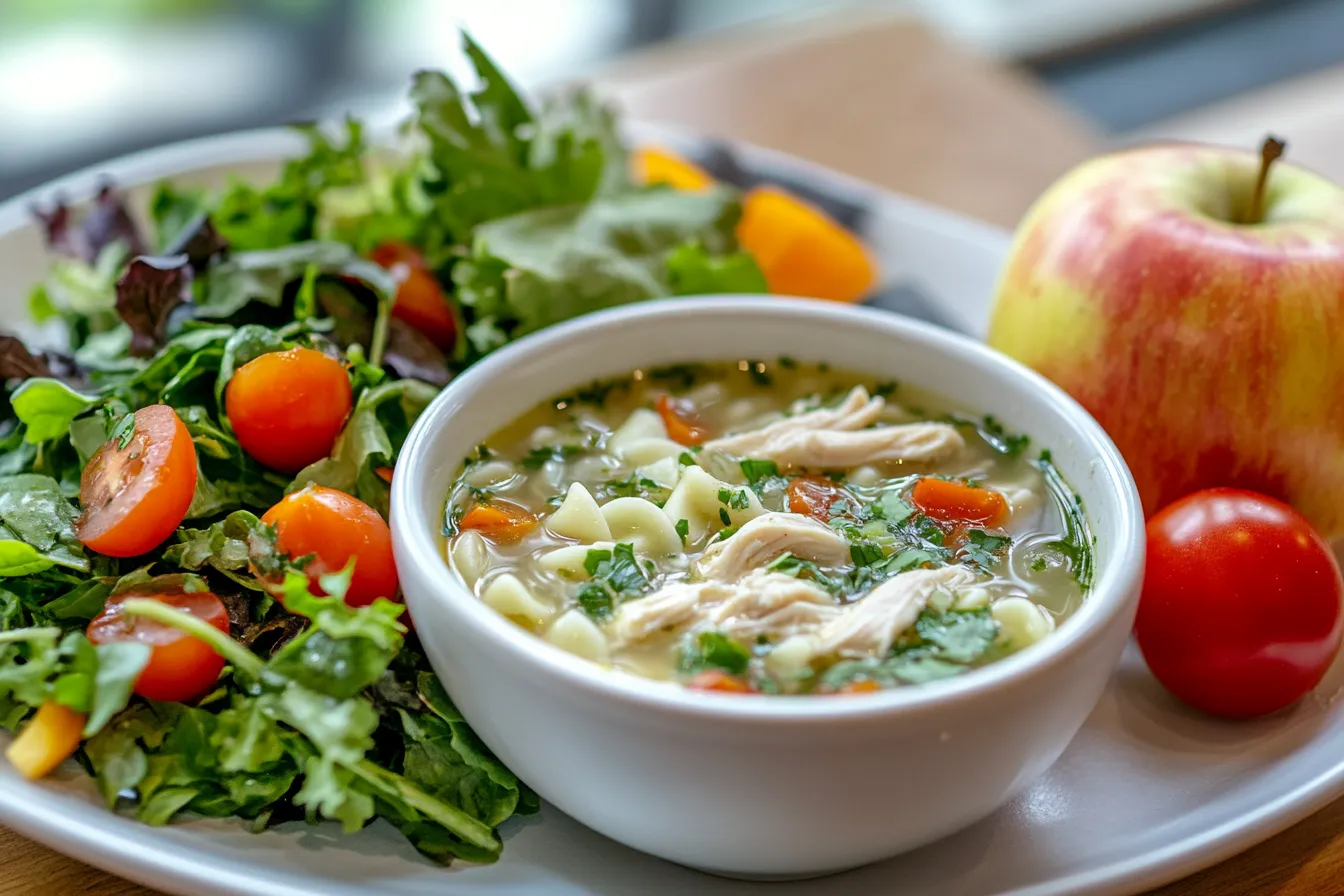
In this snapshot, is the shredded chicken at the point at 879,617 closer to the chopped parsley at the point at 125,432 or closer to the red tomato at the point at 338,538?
the red tomato at the point at 338,538

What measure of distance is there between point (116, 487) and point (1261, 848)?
70.4 inches

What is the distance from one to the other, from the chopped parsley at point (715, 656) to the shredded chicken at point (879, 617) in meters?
0.09

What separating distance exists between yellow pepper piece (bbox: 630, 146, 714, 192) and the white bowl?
1553 mm

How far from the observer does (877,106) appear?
4355 millimetres

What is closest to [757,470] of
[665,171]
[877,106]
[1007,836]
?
[1007,836]

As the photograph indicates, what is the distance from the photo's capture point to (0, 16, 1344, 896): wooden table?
4.01 meters

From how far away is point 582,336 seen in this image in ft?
8.22

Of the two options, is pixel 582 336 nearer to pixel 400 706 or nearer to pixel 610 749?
pixel 400 706

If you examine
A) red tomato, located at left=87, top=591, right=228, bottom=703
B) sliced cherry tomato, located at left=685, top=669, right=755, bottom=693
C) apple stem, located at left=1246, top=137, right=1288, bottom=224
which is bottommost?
red tomato, located at left=87, top=591, right=228, bottom=703

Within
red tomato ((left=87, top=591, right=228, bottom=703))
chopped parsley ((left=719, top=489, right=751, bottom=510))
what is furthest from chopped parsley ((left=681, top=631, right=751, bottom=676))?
red tomato ((left=87, top=591, right=228, bottom=703))

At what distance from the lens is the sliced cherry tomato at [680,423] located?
97.0 inches

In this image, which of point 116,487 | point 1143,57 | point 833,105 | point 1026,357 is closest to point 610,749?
point 116,487

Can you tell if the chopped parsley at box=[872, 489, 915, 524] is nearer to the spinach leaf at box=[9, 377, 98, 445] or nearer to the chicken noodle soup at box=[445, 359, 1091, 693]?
the chicken noodle soup at box=[445, 359, 1091, 693]

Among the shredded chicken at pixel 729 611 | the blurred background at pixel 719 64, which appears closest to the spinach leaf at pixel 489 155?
the blurred background at pixel 719 64
